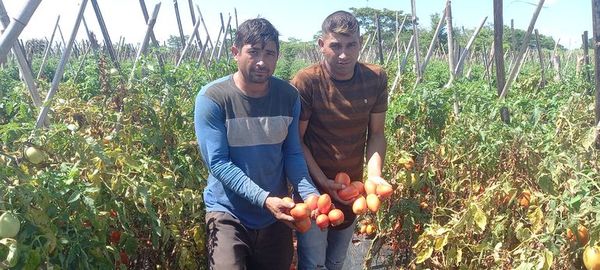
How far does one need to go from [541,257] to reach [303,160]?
0.95m

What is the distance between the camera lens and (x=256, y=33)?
73.7 inches

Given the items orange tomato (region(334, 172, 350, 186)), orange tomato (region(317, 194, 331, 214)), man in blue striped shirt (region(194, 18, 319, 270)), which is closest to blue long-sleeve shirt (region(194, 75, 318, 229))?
man in blue striped shirt (region(194, 18, 319, 270))

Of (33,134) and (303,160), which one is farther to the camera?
(303,160)

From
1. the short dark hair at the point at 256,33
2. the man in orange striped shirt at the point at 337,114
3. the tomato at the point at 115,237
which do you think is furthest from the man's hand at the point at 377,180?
the tomato at the point at 115,237

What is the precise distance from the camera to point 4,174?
52.7 inches

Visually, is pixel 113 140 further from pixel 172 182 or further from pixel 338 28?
pixel 338 28

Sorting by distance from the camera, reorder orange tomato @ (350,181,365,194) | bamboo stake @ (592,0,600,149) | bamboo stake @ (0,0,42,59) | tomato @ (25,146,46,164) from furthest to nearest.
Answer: orange tomato @ (350,181,365,194) < bamboo stake @ (592,0,600,149) < tomato @ (25,146,46,164) < bamboo stake @ (0,0,42,59)

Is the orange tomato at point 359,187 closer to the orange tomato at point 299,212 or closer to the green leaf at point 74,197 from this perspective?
the orange tomato at point 299,212

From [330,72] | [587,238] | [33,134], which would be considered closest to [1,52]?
[33,134]

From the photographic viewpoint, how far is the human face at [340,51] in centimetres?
217

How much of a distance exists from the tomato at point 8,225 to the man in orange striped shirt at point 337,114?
1262 mm

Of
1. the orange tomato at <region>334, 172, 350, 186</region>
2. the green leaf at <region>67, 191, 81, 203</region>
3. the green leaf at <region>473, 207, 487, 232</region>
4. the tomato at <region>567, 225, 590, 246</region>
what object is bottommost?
the green leaf at <region>473, 207, 487, 232</region>

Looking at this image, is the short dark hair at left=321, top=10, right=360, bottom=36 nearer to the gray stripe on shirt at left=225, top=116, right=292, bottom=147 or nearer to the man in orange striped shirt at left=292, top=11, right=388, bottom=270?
the man in orange striped shirt at left=292, top=11, right=388, bottom=270

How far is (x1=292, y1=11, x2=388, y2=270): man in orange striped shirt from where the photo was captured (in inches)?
87.0
